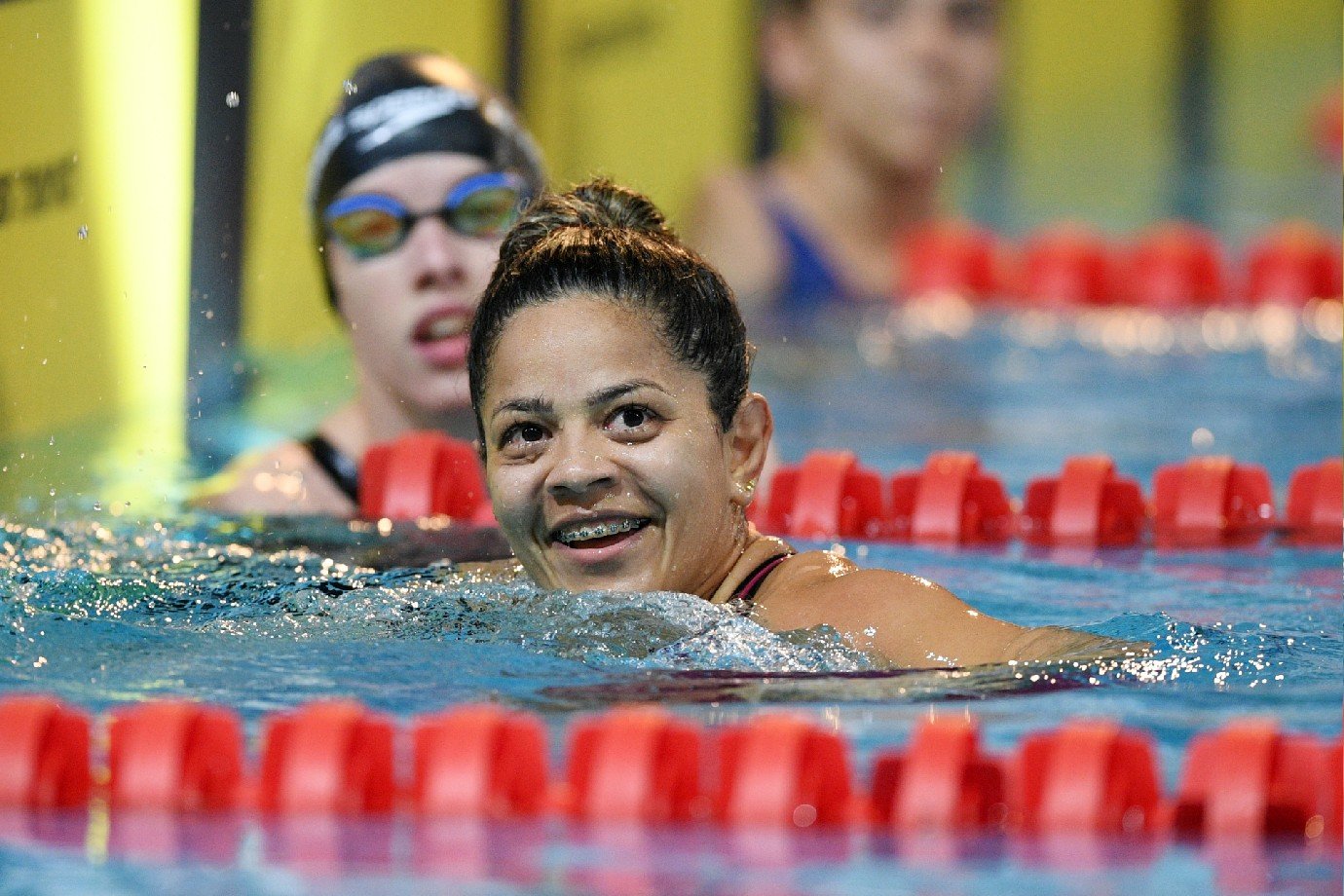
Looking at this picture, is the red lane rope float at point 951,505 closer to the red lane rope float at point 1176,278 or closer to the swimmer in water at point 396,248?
the swimmer in water at point 396,248

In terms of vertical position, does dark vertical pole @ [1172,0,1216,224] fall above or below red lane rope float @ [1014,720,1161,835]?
above

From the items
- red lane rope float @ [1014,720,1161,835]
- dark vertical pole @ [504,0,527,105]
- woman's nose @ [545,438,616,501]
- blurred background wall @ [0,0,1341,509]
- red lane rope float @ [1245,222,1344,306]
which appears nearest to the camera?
red lane rope float @ [1014,720,1161,835]

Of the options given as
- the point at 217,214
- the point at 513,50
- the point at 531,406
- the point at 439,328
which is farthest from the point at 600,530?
the point at 513,50

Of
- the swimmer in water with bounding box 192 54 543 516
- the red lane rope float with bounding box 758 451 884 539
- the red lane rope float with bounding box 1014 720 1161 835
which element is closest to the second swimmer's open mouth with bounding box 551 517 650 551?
the red lane rope float with bounding box 1014 720 1161 835

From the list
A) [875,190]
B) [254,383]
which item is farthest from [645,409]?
[875,190]

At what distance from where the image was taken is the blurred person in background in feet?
32.9

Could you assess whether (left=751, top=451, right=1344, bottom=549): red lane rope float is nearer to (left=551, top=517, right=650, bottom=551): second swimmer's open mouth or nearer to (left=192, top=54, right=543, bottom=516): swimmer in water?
(left=192, top=54, right=543, bottom=516): swimmer in water

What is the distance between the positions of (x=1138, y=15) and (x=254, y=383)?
7294mm

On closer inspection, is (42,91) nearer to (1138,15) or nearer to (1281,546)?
(1281,546)

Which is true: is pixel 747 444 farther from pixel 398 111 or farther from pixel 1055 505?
pixel 398 111

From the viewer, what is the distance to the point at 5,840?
8.15 ft

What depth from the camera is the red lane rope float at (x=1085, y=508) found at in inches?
184

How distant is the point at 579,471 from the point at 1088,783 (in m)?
0.93

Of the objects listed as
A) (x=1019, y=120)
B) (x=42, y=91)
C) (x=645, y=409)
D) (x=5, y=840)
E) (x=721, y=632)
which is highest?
(x=1019, y=120)
